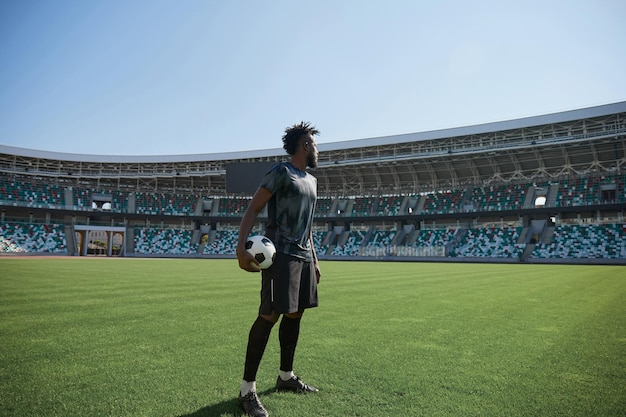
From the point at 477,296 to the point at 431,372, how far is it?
6829 mm

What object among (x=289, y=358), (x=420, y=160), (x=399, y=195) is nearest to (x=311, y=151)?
(x=289, y=358)

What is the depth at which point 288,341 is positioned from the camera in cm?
334

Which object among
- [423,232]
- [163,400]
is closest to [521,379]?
[163,400]

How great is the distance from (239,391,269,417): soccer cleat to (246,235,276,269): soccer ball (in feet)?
2.94

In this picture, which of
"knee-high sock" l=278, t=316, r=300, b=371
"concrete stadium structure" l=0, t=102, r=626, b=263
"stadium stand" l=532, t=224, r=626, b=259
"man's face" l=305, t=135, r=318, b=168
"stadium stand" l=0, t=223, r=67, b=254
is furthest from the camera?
"stadium stand" l=0, t=223, r=67, b=254

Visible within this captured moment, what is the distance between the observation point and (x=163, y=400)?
289 centimetres

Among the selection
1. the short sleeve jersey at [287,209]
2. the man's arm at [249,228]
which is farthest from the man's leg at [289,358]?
the man's arm at [249,228]

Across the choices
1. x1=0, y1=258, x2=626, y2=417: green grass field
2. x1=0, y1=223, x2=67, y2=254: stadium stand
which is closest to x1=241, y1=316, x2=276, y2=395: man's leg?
x1=0, y1=258, x2=626, y2=417: green grass field

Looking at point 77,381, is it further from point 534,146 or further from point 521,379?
point 534,146

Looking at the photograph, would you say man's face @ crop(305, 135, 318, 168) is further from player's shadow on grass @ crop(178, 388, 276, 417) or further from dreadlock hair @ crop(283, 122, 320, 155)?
A: player's shadow on grass @ crop(178, 388, 276, 417)

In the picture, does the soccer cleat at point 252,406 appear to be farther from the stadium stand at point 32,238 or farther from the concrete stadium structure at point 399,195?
the stadium stand at point 32,238

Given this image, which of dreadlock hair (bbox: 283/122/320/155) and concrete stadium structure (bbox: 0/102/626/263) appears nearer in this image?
dreadlock hair (bbox: 283/122/320/155)

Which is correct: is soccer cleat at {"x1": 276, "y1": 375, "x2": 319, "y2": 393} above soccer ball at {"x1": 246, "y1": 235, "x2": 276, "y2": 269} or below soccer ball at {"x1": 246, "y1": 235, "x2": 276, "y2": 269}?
below

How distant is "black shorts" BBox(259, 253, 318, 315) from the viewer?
301cm
